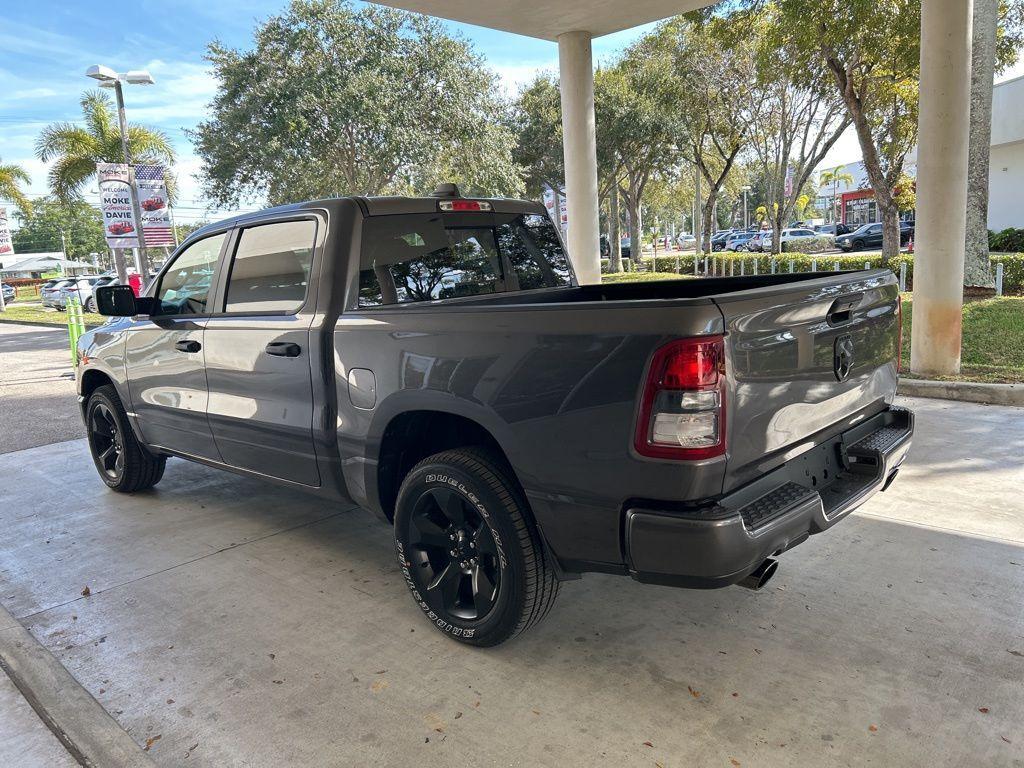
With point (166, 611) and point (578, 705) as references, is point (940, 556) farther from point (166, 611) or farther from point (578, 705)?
point (166, 611)

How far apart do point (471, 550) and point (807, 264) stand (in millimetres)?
19229

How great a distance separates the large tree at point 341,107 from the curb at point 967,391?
13.9 meters

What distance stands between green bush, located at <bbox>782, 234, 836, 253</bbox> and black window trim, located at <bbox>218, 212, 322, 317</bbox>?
4273 cm

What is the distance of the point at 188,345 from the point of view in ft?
14.5

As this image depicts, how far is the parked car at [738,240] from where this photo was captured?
4936cm

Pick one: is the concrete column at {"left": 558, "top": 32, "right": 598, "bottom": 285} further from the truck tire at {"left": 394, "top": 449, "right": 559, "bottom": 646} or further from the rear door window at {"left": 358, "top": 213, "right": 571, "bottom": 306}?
the truck tire at {"left": 394, "top": 449, "right": 559, "bottom": 646}

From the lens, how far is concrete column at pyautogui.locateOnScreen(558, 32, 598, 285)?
33.5ft

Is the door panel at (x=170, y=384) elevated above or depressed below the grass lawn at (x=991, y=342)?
above

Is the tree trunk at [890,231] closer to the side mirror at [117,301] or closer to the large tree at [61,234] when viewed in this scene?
the side mirror at [117,301]

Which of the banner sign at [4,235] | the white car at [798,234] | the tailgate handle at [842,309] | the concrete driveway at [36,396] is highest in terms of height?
the banner sign at [4,235]

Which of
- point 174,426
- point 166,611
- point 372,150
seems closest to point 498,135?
point 372,150

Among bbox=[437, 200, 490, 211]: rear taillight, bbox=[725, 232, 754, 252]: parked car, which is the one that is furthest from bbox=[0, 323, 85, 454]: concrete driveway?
bbox=[725, 232, 754, 252]: parked car

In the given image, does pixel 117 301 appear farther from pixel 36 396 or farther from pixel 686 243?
pixel 686 243

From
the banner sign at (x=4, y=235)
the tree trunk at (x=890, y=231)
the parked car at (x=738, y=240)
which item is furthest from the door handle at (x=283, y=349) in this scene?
the parked car at (x=738, y=240)
